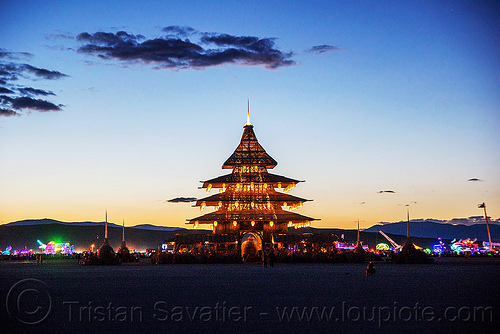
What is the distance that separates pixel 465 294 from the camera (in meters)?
20.6

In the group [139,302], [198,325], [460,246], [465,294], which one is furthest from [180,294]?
[460,246]

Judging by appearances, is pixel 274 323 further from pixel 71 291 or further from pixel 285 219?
pixel 285 219

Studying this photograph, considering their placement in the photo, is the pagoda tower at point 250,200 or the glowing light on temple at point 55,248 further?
the glowing light on temple at point 55,248

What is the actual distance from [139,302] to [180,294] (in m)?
2.79

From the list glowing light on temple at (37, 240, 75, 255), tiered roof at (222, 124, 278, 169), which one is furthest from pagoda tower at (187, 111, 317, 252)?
glowing light on temple at (37, 240, 75, 255)

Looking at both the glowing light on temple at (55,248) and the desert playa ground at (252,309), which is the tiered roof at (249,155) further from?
the glowing light on temple at (55,248)
